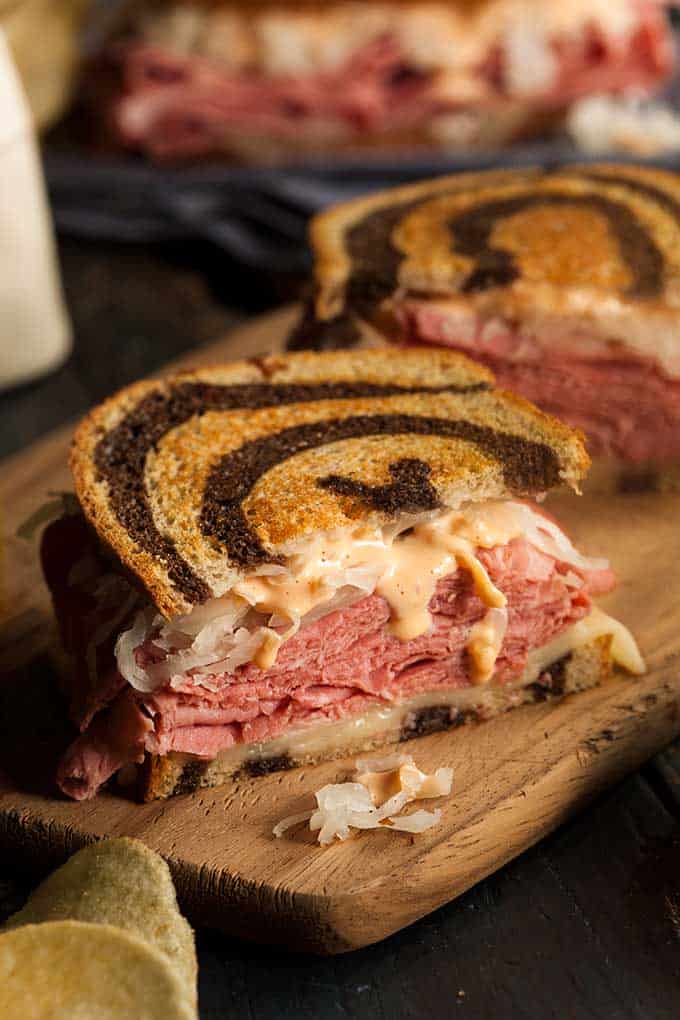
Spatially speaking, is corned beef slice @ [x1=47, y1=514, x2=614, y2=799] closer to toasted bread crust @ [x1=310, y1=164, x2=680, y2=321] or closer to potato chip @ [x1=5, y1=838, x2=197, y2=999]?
potato chip @ [x1=5, y1=838, x2=197, y2=999]

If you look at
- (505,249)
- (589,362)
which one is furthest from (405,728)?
(505,249)

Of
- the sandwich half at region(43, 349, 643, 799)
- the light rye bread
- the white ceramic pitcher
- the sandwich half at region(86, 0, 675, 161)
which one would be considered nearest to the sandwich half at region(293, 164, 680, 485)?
the sandwich half at region(43, 349, 643, 799)

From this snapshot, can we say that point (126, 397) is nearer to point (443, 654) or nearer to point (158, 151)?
point (443, 654)

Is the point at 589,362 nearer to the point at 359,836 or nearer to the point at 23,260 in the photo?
the point at 359,836

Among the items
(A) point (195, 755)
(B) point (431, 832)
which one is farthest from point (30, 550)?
(B) point (431, 832)

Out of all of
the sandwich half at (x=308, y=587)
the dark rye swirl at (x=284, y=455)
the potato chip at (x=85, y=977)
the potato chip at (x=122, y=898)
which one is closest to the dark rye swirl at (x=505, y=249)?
the dark rye swirl at (x=284, y=455)

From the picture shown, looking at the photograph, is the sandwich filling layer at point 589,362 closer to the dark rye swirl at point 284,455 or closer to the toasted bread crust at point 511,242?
the toasted bread crust at point 511,242

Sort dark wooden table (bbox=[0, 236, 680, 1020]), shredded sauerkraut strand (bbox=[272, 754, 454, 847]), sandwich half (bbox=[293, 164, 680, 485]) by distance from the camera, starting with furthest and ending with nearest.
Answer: sandwich half (bbox=[293, 164, 680, 485])
shredded sauerkraut strand (bbox=[272, 754, 454, 847])
dark wooden table (bbox=[0, 236, 680, 1020])
